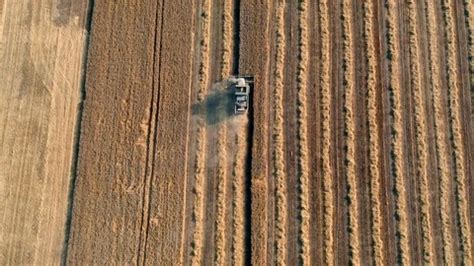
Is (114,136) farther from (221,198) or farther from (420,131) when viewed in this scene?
(420,131)

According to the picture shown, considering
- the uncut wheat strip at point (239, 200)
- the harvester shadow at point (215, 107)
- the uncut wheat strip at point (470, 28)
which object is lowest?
the uncut wheat strip at point (239, 200)

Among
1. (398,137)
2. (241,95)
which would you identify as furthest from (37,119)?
(398,137)

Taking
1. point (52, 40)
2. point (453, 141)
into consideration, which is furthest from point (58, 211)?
point (453, 141)

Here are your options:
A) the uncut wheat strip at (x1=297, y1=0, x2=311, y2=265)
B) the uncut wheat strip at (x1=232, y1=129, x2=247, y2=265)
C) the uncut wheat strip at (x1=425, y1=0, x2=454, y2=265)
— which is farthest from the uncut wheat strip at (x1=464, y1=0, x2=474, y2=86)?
the uncut wheat strip at (x1=232, y1=129, x2=247, y2=265)

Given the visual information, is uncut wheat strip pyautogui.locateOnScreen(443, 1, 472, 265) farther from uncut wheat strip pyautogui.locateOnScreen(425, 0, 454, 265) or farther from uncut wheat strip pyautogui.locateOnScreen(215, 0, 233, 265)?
uncut wheat strip pyautogui.locateOnScreen(215, 0, 233, 265)

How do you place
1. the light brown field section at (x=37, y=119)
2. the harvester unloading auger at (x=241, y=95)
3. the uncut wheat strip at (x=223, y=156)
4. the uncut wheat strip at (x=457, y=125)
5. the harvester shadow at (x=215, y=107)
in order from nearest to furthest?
the uncut wheat strip at (x=457, y=125), the uncut wheat strip at (x=223, y=156), the light brown field section at (x=37, y=119), the harvester unloading auger at (x=241, y=95), the harvester shadow at (x=215, y=107)

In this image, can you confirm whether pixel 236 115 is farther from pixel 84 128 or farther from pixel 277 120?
pixel 84 128

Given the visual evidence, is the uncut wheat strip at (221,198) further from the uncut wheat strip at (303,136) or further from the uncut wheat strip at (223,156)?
the uncut wheat strip at (303,136)

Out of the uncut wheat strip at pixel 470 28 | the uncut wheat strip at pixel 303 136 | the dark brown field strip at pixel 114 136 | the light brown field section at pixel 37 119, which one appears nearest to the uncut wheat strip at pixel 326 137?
the uncut wheat strip at pixel 303 136
